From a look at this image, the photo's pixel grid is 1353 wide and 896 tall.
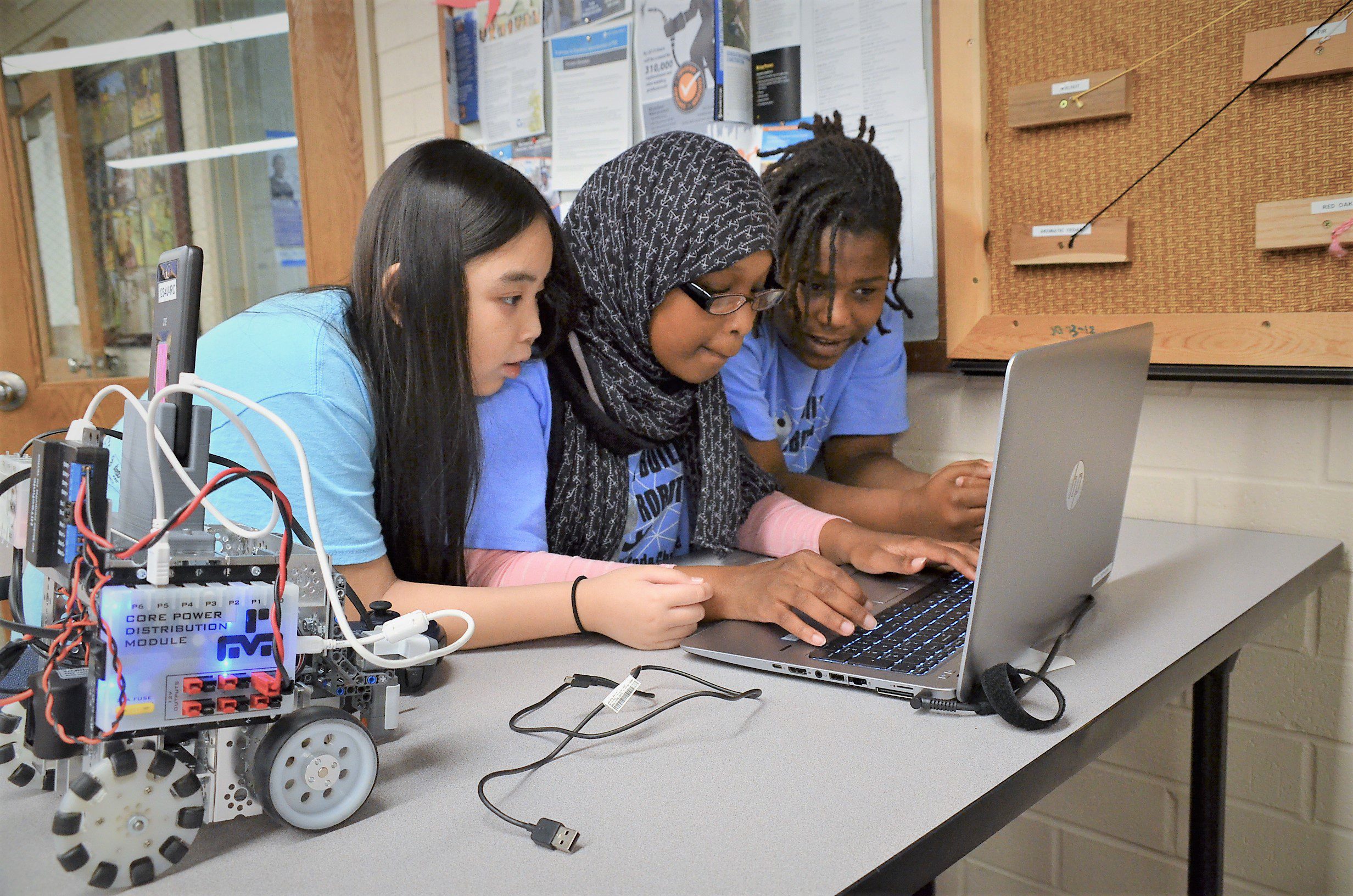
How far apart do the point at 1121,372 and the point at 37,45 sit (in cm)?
222

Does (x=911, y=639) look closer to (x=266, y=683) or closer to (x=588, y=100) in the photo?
(x=266, y=683)

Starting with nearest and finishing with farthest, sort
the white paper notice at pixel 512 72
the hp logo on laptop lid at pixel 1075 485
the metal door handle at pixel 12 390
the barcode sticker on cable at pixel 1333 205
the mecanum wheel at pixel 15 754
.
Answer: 1. the mecanum wheel at pixel 15 754
2. the hp logo on laptop lid at pixel 1075 485
3. the barcode sticker on cable at pixel 1333 205
4. the metal door handle at pixel 12 390
5. the white paper notice at pixel 512 72

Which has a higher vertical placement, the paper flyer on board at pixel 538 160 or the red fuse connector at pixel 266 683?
the paper flyer on board at pixel 538 160

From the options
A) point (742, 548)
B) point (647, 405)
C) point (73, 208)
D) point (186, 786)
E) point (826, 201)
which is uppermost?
point (73, 208)

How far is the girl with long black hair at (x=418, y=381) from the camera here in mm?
933

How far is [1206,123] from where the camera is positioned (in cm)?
130

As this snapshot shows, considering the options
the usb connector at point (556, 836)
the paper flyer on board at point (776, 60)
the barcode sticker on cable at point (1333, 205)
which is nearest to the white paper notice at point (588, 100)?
the paper flyer on board at point (776, 60)

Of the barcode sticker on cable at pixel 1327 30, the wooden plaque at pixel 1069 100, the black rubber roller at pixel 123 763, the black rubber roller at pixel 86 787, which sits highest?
the barcode sticker on cable at pixel 1327 30

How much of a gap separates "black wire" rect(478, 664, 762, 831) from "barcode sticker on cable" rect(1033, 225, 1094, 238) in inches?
36.2

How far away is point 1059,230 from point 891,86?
1.27ft

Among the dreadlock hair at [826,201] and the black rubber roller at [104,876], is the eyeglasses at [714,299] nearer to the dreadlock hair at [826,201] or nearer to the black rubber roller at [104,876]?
the dreadlock hair at [826,201]

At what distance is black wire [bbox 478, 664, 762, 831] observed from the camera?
646 mm

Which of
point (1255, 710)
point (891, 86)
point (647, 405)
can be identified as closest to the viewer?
point (647, 405)

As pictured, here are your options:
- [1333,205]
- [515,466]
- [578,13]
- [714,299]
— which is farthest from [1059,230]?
[578,13]
